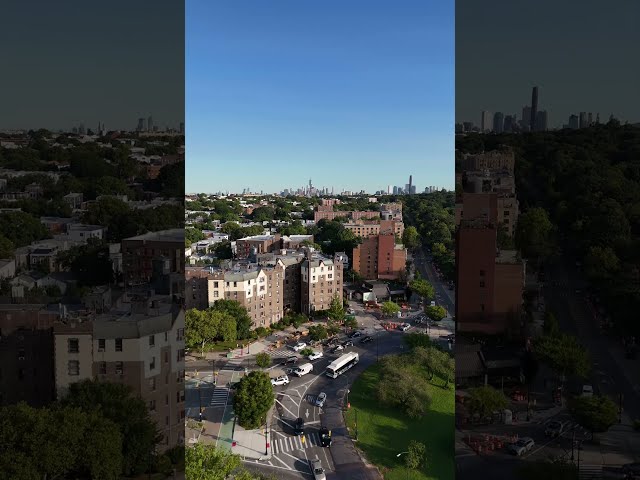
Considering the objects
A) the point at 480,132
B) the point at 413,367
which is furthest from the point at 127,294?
the point at 413,367

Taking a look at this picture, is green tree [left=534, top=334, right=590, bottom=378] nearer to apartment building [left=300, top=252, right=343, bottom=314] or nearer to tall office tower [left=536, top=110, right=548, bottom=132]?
tall office tower [left=536, top=110, right=548, bottom=132]

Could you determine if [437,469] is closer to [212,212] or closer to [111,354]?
[111,354]

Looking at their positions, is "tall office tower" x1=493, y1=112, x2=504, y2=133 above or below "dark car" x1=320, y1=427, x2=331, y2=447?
above

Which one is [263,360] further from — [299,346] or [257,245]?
[257,245]

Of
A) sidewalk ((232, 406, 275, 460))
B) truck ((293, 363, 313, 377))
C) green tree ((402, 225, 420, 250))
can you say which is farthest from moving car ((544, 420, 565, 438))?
green tree ((402, 225, 420, 250))

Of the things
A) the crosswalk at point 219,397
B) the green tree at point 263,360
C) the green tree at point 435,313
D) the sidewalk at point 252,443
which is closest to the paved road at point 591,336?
the sidewalk at point 252,443
